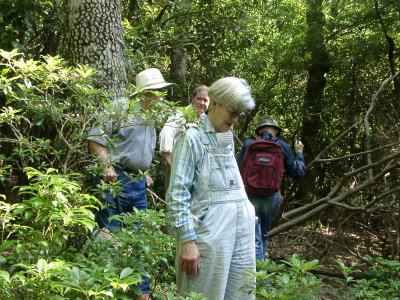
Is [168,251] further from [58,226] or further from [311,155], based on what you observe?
[311,155]

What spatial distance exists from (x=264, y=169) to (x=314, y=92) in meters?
5.62

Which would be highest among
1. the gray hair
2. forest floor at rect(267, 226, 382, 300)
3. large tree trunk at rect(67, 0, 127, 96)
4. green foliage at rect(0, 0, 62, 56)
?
green foliage at rect(0, 0, 62, 56)

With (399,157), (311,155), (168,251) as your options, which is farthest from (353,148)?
(168,251)

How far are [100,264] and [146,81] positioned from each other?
209cm

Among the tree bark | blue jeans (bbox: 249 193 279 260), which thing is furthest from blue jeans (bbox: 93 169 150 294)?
the tree bark

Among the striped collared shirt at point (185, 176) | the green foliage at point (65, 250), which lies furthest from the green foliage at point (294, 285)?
the green foliage at point (65, 250)

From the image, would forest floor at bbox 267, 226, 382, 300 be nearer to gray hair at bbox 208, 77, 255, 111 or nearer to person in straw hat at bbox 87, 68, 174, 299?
person in straw hat at bbox 87, 68, 174, 299

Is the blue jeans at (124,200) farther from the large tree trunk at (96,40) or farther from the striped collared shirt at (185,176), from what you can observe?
the striped collared shirt at (185,176)

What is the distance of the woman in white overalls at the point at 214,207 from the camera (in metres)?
3.28

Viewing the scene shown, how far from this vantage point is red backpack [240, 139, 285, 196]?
5664 mm

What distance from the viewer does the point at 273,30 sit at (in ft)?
38.3

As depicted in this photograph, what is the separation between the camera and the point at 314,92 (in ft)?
35.9

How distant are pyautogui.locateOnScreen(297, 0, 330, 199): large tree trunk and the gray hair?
23.1 ft

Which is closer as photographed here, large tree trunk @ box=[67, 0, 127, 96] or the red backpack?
large tree trunk @ box=[67, 0, 127, 96]
